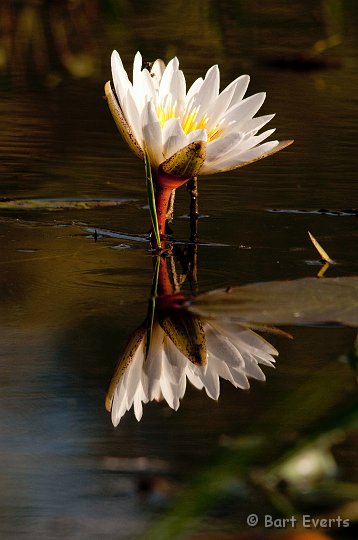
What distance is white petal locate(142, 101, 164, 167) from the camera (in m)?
2.15

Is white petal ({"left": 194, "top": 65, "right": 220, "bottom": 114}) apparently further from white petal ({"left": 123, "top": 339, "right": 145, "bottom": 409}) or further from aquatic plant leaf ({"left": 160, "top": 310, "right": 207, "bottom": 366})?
white petal ({"left": 123, "top": 339, "right": 145, "bottom": 409})

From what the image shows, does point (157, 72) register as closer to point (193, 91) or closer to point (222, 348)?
point (193, 91)

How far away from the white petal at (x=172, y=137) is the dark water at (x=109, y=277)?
214 mm

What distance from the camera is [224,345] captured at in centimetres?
169

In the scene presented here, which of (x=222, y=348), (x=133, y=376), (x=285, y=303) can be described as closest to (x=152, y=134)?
(x=285, y=303)

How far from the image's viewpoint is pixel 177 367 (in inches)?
63.1

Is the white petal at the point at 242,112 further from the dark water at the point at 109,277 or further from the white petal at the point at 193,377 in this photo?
the white petal at the point at 193,377

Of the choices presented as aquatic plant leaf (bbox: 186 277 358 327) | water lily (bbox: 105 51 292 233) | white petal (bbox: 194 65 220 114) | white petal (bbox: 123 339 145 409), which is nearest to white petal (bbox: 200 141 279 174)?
water lily (bbox: 105 51 292 233)

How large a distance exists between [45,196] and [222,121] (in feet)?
1.90

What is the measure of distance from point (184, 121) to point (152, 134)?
168 millimetres

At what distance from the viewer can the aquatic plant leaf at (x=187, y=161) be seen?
2.15m

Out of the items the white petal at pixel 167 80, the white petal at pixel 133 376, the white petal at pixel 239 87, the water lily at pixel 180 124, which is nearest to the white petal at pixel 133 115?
the water lily at pixel 180 124

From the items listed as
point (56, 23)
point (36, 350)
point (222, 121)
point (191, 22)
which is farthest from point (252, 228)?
point (191, 22)

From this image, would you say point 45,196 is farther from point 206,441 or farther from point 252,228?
point 206,441
